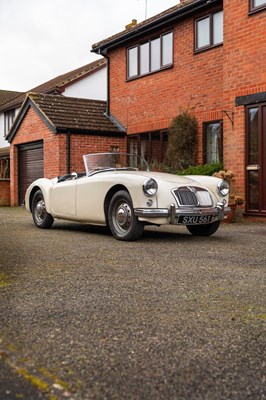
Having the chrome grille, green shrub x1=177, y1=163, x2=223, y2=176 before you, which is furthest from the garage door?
the chrome grille

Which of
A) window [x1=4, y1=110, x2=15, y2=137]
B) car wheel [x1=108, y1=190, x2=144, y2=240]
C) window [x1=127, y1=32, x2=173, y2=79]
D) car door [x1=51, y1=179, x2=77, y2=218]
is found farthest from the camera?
window [x1=4, y1=110, x2=15, y2=137]

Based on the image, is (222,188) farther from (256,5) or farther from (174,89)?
(174,89)

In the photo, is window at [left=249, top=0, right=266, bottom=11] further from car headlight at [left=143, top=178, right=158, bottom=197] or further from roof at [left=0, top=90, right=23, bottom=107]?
roof at [left=0, top=90, right=23, bottom=107]

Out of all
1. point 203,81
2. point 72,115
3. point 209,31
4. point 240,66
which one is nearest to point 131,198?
point 240,66

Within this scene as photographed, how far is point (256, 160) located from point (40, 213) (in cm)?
472

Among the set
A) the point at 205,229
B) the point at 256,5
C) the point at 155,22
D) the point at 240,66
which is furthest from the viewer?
the point at 155,22

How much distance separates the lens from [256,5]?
10.6 m

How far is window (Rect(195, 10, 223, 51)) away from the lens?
1266 centimetres

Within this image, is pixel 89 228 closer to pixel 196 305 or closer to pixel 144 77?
pixel 196 305

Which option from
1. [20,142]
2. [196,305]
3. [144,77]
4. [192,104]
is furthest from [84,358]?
[20,142]

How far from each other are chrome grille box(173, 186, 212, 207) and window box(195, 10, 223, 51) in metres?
6.97

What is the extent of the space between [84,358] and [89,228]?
6878 millimetres

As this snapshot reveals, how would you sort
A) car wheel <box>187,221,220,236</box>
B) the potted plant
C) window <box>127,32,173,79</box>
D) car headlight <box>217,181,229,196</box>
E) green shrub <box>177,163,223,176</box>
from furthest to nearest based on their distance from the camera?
window <box>127,32,173,79</box> → green shrub <box>177,163,223,176</box> → the potted plant → car wheel <box>187,221,220,236</box> → car headlight <box>217,181,229,196</box>

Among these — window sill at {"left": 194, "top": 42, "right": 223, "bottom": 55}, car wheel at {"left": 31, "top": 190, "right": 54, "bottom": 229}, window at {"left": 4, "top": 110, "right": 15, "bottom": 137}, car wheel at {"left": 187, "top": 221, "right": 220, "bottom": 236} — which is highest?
window at {"left": 4, "top": 110, "right": 15, "bottom": 137}
